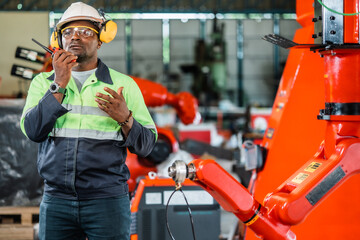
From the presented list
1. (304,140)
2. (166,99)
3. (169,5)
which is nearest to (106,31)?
(304,140)

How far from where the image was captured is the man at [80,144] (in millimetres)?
2248

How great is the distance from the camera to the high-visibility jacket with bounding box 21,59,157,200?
7.63 feet

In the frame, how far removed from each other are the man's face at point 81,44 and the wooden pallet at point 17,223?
233cm

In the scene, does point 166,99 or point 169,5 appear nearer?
point 166,99

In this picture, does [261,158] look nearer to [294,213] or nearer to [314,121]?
[314,121]

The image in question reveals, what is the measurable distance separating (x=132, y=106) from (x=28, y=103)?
20.8 inches

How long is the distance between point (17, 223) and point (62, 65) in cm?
265

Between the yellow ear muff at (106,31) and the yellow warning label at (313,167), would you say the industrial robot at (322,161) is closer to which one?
the yellow warning label at (313,167)

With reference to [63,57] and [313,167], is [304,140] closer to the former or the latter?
[313,167]

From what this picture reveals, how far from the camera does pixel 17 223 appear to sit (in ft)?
14.4

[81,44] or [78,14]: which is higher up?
[78,14]

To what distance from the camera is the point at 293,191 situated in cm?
243

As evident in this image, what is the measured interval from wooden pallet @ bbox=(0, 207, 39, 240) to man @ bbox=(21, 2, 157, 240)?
2.08 meters

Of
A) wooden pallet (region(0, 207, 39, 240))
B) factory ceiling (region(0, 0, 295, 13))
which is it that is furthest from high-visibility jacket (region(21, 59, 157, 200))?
factory ceiling (region(0, 0, 295, 13))
